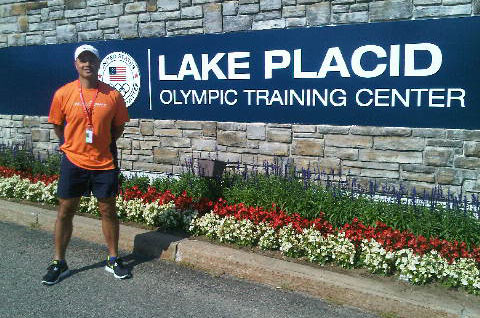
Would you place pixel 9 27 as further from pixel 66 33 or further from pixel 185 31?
pixel 185 31

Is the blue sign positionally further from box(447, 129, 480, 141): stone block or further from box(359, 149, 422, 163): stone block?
box(359, 149, 422, 163): stone block

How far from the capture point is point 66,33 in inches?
284

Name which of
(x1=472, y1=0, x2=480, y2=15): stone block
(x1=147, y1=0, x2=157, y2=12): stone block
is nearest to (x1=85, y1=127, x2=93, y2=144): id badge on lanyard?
(x1=147, y1=0, x2=157, y2=12): stone block

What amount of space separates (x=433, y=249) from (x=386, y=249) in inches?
15.5

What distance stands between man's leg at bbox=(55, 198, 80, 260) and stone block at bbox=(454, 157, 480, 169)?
12.2 feet

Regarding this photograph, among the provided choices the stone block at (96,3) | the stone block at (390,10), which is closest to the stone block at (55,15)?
the stone block at (96,3)

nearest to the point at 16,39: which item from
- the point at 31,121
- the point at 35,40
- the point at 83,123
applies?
the point at 35,40

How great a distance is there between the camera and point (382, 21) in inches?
199

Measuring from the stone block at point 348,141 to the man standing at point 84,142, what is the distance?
2.51 metres

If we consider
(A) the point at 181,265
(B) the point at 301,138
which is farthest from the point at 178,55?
(A) the point at 181,265

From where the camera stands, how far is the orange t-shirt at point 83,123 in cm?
403

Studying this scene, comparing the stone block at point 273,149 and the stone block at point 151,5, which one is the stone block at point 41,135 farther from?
the stone block at point 273,149

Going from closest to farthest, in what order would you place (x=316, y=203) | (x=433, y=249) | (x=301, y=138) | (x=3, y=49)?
(x=433, y=249) < (x=316, y=203) < (x=301, y=138) < (x=3, y=49)

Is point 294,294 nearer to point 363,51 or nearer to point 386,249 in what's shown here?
point 386,249
